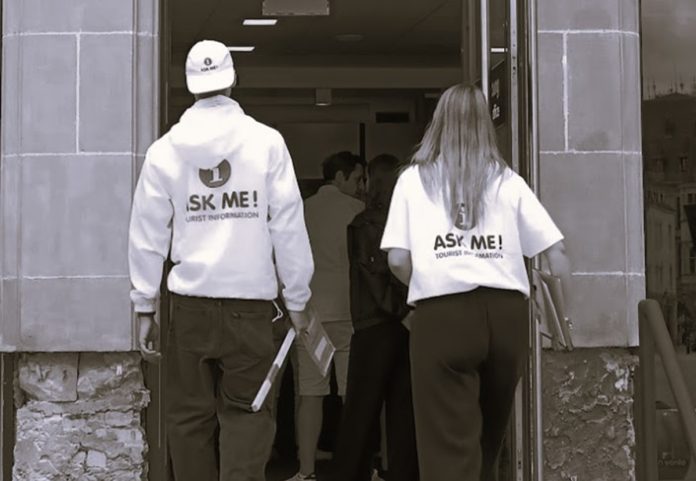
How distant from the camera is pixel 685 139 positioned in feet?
22.6

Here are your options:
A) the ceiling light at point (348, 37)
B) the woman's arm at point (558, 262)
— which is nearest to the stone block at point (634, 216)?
the woman's arm at point (558, 262)

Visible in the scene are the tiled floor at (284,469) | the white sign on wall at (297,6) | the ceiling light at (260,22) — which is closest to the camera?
the tiled floor at (284,469)

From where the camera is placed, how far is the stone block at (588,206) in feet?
21.5

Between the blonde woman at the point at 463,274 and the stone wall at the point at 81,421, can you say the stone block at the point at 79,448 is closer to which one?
the stone wall at the point at 81,421

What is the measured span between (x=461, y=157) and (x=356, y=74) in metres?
10.7

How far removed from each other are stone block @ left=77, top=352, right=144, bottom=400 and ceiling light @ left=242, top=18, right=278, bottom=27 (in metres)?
6.45

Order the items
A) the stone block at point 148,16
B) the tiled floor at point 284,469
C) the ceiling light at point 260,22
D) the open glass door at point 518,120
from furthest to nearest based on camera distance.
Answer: the ceiling light at point 260,22, the tiled floor at point 284,469, the stone block at point 148,16, the open glass door at point 518,120

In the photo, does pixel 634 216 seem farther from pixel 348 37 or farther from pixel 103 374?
pixel 348 37

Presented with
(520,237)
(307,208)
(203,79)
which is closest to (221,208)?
(203,79)

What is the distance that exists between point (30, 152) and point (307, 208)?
8.29ft

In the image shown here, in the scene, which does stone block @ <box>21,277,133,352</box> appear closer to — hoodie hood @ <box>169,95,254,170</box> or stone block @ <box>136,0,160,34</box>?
stone block @ <box>136,0,160,34</box>

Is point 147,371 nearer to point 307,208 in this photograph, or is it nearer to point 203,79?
point 203,79

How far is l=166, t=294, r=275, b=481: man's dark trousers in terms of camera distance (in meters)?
4.98

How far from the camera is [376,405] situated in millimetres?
7328
